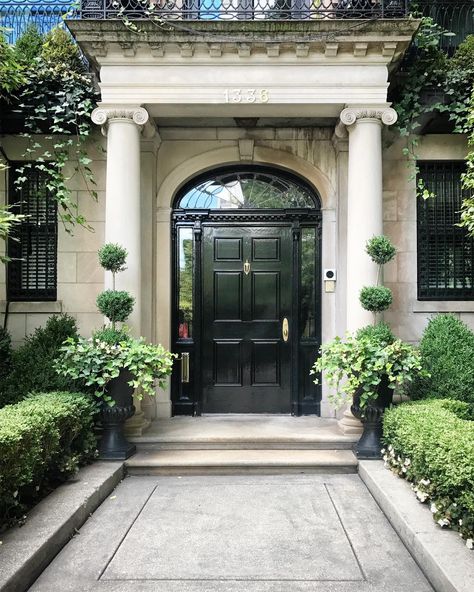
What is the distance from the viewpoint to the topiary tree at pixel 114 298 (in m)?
5.80

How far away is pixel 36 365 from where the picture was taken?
19.8 feet

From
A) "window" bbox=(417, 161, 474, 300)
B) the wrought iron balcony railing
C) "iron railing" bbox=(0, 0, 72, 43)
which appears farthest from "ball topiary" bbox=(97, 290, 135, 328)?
"iron railing" bbox=(0, 0, 72, 43)

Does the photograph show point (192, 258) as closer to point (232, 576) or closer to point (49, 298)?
point (49, 298)

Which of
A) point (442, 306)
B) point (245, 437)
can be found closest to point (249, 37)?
point (442, 306)

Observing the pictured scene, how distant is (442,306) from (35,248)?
6.14m

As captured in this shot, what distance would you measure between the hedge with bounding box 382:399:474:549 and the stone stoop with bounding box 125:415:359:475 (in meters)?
0.75

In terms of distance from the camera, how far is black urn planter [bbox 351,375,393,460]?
567 cm

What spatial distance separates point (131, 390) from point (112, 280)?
4.54ft

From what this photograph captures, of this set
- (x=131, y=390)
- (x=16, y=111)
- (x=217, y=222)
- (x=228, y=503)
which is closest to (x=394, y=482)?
(x=228, y=503)

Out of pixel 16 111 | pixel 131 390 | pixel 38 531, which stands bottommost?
pixel 38 531

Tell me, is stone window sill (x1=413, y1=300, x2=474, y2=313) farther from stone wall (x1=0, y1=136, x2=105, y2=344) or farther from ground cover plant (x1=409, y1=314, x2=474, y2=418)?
stone wall (x1=0, y1=136, x2=105, y2=344)

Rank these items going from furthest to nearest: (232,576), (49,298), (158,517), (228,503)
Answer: (49,298), (228,503), (158,517), (232,576)

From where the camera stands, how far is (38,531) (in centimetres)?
378

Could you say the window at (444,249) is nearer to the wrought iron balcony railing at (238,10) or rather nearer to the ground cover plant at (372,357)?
the ground cover plant at (372,357)
